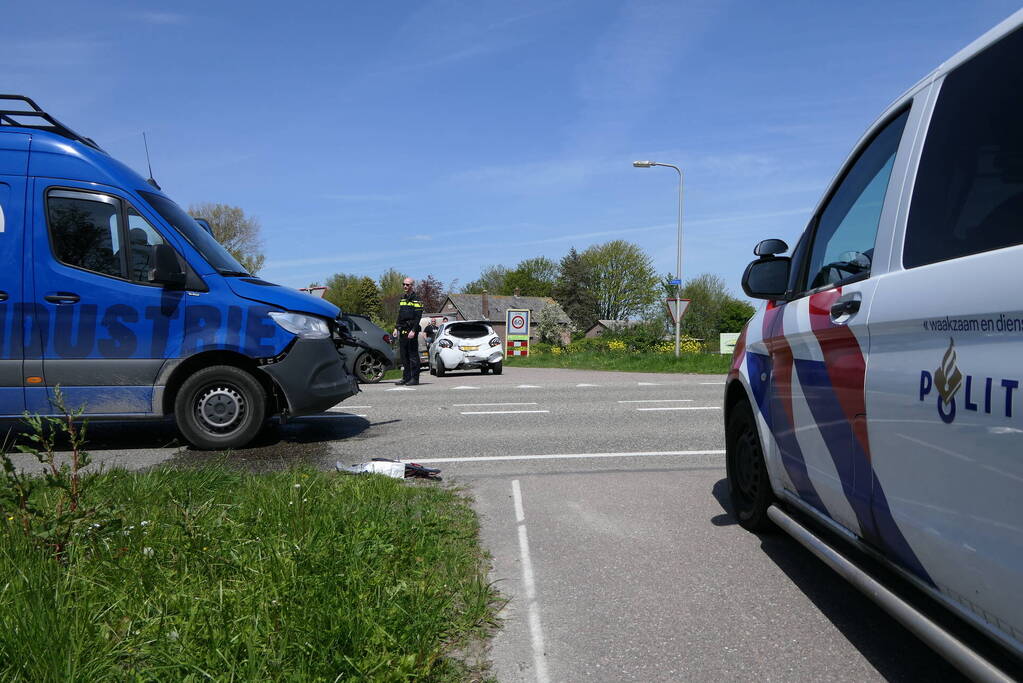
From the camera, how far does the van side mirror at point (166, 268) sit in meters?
6.63

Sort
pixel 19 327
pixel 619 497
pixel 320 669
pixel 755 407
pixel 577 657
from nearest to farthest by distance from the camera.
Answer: pixel 320 669 → pixel 577 657 → pixel 755 407 → pixel 619 497 → pixel 19 327

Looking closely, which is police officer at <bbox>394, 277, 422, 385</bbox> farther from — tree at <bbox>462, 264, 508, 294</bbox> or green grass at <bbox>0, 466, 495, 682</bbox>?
tree at <bbox>462, 264, 508, 294</bbox>

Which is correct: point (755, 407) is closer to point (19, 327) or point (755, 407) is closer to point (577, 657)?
point (577, 657)

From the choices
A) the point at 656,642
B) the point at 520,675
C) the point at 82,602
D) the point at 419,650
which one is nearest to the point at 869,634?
the point at 656,642

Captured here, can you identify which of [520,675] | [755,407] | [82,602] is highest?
[755,407]

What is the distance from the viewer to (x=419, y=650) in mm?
2703

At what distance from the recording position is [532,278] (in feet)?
433

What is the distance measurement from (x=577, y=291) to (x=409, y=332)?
8535 cm

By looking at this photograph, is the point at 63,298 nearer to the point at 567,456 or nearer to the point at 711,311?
the point at 567,456

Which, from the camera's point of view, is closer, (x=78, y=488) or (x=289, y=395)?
(x=78, y=488)

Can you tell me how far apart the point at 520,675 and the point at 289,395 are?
4.78m

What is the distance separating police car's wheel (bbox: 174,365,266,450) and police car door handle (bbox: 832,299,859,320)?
210 inches

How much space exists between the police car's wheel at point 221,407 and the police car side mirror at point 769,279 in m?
4.72

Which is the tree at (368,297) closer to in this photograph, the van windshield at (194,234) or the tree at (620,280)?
the tree at (620,280)
